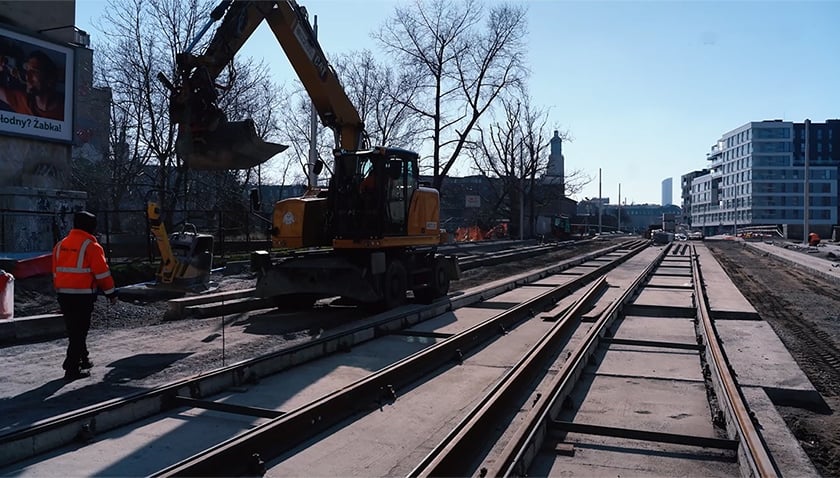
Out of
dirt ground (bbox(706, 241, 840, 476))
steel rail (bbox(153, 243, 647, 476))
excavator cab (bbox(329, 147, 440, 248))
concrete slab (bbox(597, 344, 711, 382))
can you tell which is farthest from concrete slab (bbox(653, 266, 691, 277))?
steel rail (bbox(153, 243, 647, 476))

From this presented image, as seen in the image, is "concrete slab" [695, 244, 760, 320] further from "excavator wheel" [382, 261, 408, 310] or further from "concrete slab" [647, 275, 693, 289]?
"excavator wheel" [382, 261, 408, 310]

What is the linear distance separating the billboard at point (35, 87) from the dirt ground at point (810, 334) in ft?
70.4

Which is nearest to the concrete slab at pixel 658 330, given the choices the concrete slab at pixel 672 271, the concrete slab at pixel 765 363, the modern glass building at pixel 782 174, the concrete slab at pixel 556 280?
the concrete slab at pixel 765 363

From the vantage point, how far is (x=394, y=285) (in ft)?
46.2

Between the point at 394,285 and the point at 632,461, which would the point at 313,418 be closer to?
the point at 632,461

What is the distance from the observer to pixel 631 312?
14875 millimetres

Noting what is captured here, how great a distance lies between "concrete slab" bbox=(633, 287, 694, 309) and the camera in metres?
15.7

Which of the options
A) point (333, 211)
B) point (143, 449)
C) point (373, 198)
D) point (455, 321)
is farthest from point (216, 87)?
point (143, 449)

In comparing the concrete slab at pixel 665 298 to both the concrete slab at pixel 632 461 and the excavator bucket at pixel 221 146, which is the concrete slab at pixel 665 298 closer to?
the excavator bucket at pixel 221 146

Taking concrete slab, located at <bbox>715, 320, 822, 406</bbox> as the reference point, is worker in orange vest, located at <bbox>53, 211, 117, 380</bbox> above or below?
above

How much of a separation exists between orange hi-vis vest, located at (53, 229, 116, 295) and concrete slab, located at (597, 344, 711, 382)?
20.3ft

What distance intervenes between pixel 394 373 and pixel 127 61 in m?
26.1

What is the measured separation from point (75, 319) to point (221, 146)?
383 centimetres

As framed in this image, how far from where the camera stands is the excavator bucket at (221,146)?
10711 mm
